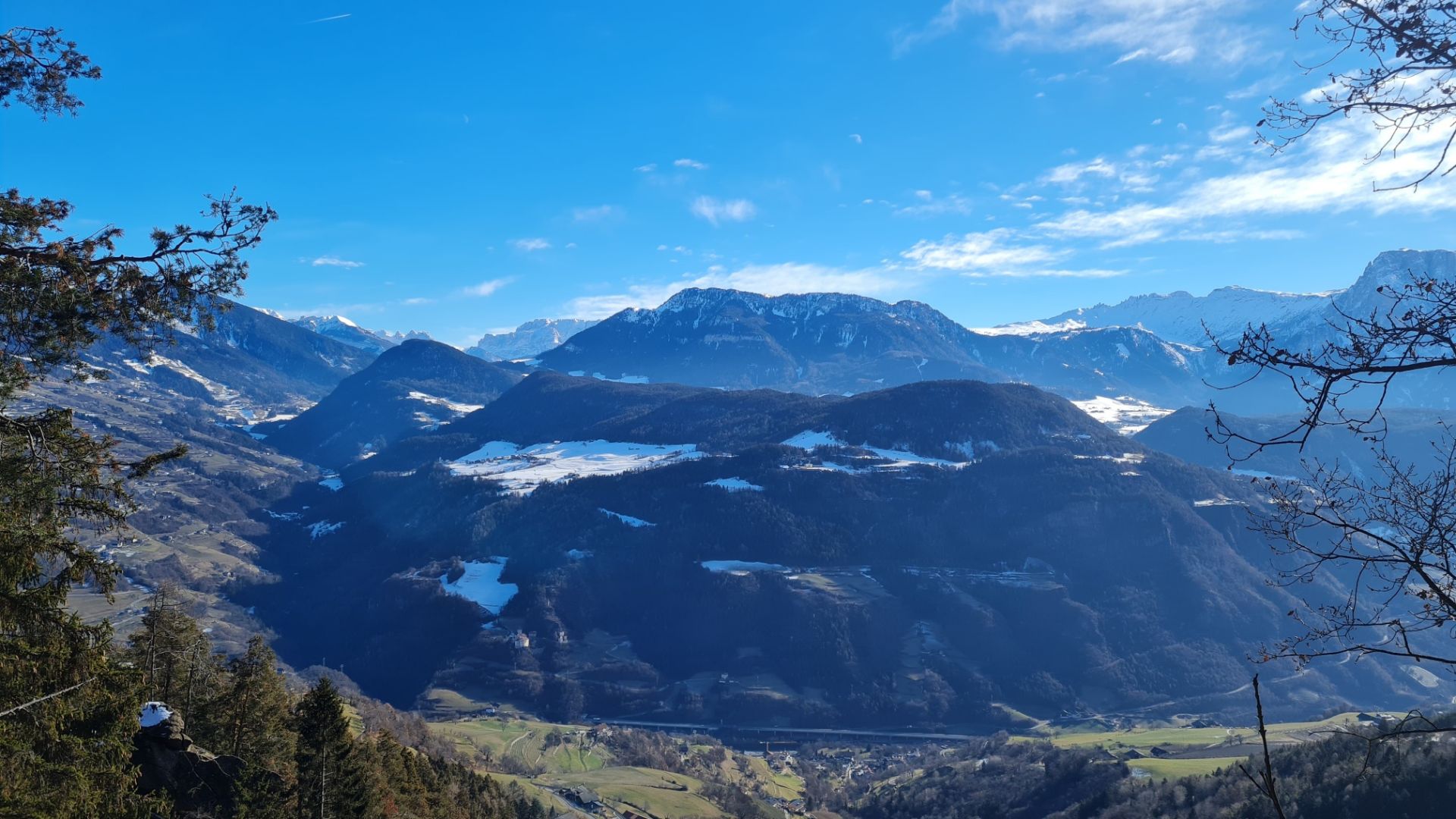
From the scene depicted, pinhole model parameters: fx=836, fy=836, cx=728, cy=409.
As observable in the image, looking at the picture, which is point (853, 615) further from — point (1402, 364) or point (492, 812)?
point (1402, 364)

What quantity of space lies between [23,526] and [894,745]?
155 m

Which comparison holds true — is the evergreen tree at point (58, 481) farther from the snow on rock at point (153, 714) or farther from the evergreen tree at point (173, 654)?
the evergreen tree at point (173, 654)

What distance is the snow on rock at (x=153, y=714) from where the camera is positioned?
2769 cm

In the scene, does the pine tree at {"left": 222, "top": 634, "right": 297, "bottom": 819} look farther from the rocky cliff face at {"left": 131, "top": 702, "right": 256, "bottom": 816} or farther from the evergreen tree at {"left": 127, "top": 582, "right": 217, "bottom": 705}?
the rocky cliff face at {"left": 131, "top": 702, "right": 256, "bottom": 816}

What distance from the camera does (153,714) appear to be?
1102 inches

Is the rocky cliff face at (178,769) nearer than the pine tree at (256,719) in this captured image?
Yes

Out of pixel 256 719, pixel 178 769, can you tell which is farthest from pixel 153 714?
pixel 256 719

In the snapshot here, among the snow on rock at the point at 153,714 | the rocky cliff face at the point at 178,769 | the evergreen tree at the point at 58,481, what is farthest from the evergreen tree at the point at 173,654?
the evergreen tree at the point at 58,481

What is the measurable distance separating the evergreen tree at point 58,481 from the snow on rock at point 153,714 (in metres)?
15.1

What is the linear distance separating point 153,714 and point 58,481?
18680 millimetres

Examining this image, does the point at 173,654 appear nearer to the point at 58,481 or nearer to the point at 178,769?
the point at 178,769

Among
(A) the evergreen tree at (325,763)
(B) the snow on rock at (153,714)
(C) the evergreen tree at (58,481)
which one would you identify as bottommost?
(A) the evergreen tree at (325,763)

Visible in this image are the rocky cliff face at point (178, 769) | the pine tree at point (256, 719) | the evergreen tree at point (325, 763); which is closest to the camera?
the rocky cliff face at point (178, 769)

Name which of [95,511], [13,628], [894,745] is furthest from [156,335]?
[894,745]
